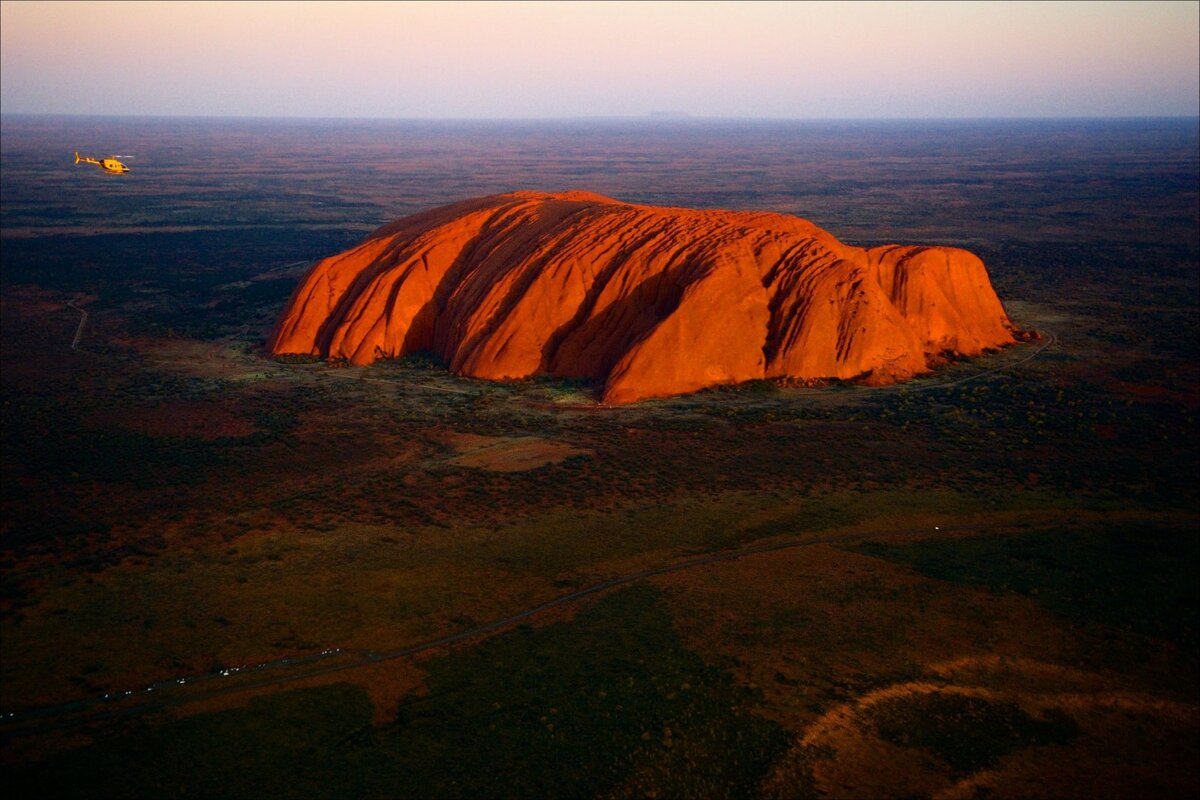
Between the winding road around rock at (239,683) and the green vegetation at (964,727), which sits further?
the winding road around rock at (239,683)

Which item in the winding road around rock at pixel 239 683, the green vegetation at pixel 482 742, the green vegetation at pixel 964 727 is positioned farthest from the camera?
the winding road around rock at pixel 239 683

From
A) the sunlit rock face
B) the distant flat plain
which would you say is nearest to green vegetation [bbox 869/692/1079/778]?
the distant flat plain

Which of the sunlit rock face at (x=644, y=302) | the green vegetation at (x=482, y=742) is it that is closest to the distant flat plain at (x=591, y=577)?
the green vegetation at (x=482, y=742)

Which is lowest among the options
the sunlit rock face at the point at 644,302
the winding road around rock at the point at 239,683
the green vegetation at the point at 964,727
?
the green vegetation at the point at 964,727

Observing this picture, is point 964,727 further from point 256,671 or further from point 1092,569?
point 256,671

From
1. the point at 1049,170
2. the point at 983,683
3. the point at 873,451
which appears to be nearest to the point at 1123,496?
the point at 873,451

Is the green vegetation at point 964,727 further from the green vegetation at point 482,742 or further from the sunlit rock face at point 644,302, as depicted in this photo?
the sunlit rock face at point 644,302
